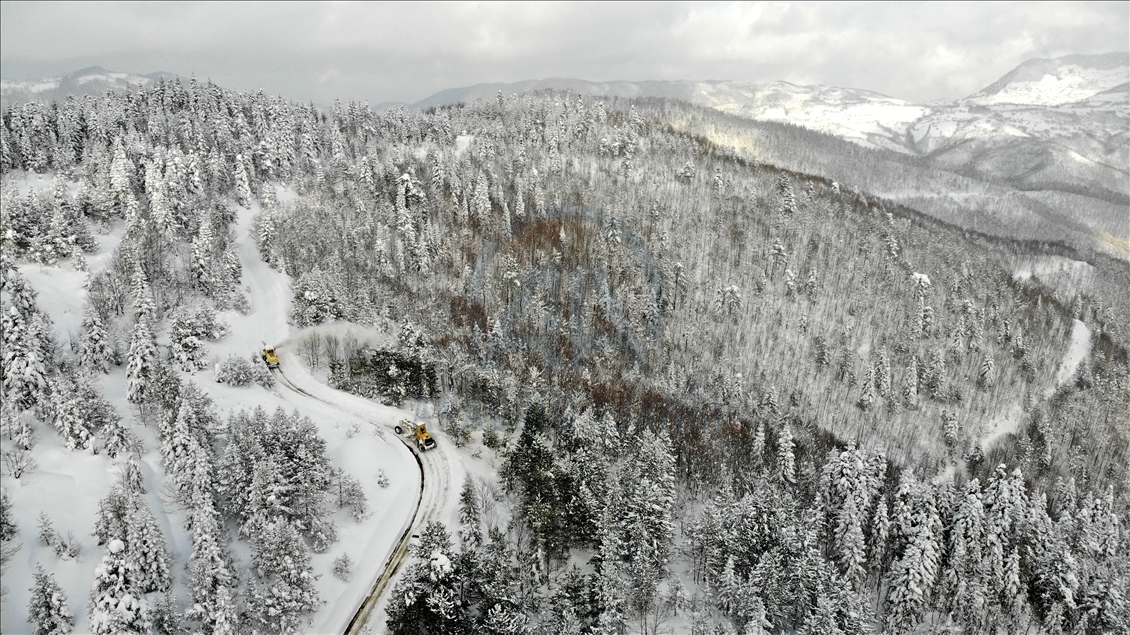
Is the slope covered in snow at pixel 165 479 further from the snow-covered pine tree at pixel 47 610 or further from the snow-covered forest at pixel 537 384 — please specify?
the snow-covered pine tree at pixel 47 610

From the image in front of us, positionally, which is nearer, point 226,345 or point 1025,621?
point 1025,621

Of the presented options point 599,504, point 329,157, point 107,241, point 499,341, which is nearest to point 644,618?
point 599,504

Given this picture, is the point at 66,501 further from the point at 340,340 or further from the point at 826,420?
the point at 826,420

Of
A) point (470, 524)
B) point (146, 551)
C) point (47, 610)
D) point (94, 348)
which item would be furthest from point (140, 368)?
point (470, 524)

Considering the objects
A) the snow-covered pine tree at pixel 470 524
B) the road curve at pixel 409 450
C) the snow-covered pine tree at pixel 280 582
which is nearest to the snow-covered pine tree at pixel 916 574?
the snow-covered pine tree at pixel 470 524

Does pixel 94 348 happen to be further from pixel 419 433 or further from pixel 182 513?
pixel 419 433

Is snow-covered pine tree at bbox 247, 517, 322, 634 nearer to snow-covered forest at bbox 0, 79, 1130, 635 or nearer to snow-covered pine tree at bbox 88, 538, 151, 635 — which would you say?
snow-covered forest at bbox 0, 79, 1130, 635
